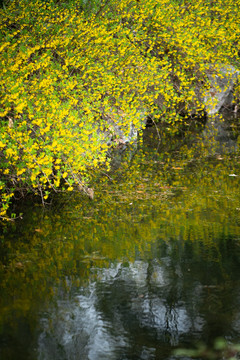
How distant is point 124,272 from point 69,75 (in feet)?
15.4

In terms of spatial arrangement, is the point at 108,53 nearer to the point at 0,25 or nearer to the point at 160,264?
the point at 0,25

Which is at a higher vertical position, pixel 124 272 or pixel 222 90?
pixel 222 90

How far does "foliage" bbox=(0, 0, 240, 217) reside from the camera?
6410mm

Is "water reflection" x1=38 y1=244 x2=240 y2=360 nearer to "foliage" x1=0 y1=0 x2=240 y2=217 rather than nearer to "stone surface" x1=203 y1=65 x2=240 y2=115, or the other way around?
"foliage" x1=0 y1=0 x2=240 y2=217

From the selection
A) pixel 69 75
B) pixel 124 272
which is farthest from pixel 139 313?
pixel 69 75

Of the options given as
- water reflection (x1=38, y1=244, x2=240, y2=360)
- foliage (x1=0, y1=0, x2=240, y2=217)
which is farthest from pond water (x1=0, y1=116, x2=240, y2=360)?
foliage (x1=0, y1=0, x2=240, y2=217)

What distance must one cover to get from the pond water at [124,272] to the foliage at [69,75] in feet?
2.07

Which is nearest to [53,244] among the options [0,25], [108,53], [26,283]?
[26,283]

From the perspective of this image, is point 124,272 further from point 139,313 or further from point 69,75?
point 69,75

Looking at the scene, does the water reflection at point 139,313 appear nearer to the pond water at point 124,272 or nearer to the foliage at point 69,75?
the pond water at point 124,272

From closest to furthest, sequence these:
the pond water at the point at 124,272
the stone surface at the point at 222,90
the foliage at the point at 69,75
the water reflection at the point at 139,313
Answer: the water reflection at the point at 139,313 → the pond water at the point at 124,272 → the foliage at the point at 69,75 → the stone surface at the point at 222,90

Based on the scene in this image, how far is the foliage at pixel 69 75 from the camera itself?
641cm

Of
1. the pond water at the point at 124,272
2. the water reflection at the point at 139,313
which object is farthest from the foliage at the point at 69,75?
the water reflection at the point at 139,313

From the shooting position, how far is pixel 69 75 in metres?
8.76
